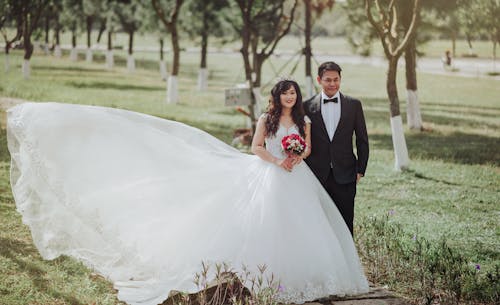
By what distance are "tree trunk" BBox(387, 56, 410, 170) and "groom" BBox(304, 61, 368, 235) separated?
701 cm

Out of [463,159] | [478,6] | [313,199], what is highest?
[478,6]

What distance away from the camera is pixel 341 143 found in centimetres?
698

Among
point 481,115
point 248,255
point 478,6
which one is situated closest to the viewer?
point 248,255

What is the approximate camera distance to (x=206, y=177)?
7031 millimetres

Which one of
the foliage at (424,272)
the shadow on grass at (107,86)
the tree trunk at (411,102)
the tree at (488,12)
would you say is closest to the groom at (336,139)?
the foliage at (424,272)

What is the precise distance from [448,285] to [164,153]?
3.18 m

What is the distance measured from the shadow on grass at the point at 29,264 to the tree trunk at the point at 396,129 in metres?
8.09

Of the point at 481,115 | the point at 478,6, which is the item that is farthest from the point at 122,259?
the point at 481,115

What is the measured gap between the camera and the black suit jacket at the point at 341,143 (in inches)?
274

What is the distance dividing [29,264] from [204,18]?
26.7 metres

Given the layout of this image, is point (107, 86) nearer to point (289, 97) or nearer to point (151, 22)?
point (151, 22)

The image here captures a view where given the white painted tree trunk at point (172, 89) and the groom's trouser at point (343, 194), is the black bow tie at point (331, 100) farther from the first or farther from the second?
the white painted tree trunk at point (172, 89)

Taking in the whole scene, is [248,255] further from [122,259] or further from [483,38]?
[483,38]

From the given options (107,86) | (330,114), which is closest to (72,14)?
(107,86)
